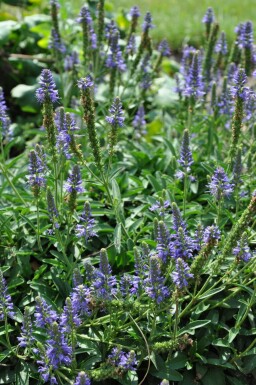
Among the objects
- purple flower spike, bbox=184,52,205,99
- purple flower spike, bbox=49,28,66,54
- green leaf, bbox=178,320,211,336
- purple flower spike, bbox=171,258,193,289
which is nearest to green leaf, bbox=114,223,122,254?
green leaf, bbox=178,320,211,336

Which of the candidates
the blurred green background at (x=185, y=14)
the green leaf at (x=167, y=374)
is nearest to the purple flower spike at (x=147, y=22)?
the green leaf at (x=167, y=374)

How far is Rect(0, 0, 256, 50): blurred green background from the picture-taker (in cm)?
1170

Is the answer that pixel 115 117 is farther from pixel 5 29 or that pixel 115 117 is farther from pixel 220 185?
pixel 5 29

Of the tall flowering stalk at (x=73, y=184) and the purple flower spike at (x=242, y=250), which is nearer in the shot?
the purple flower spike at (x=242, y=250)

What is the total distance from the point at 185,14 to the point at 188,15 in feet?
0.71

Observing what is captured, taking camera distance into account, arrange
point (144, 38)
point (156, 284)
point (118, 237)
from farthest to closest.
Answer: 1. point (144, 38)
2. point (118, 237)
3. point (156, 284)

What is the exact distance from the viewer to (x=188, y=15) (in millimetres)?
12953

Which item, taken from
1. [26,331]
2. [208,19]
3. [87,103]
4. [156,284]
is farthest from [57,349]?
[208,19]

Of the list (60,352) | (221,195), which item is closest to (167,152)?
(221,195)

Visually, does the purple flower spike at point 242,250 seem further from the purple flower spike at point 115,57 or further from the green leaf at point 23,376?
the purple flower spike at point 115,57

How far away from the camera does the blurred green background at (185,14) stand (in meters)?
11.7

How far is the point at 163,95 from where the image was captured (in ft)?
24.6

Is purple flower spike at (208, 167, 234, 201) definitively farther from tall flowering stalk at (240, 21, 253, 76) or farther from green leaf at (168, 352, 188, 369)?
tall flowering stalk at (240, 21, 253, 76)

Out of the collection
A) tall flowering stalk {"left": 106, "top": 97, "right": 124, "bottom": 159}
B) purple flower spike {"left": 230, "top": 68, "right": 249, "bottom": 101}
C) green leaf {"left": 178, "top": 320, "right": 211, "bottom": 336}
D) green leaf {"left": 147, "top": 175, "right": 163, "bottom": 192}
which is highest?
purple flower spike {"left": 230, "top": 68, "right": 249, "bottom": 101}
